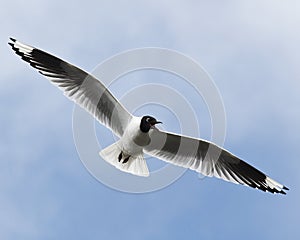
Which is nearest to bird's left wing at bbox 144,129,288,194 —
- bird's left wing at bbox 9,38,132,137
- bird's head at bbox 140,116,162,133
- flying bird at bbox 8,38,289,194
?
flying bird at bbox 8,38,289,194

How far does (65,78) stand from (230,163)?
2458 mm

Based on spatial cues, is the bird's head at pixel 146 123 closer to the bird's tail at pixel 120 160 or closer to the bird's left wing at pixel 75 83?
the bird's left wing at pixel 75 83

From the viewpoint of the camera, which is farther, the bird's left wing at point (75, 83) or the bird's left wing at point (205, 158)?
the bird's left wing at point (205, 158)

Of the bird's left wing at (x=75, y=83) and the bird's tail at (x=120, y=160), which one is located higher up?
the bird's left wing at (x=75, y=83)

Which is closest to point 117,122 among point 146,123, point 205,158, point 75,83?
point 146,123

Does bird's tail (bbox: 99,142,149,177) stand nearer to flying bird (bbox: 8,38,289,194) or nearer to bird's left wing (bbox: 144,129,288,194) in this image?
flying bird (bbox: 8,38,289,194)

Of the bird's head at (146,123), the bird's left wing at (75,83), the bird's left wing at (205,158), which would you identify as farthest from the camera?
the bird's left wing at (205,158)

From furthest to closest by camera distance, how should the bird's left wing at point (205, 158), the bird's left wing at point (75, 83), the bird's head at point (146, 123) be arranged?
the bird's left wing at point (205, 158) < the bird's left wing at point (75, 83) < the bird's head at point (146, 123)

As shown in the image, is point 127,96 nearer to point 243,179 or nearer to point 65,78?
point 65,78

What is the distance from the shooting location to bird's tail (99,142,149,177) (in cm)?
789

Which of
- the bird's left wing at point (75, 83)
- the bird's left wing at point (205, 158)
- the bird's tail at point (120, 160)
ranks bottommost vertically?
the bird's tail at point (120, 160)

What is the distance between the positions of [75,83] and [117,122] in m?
0.72

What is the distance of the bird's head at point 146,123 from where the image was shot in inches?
304

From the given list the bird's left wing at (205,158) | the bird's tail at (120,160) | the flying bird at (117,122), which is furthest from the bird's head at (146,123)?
the bird's tail at (120,160)
